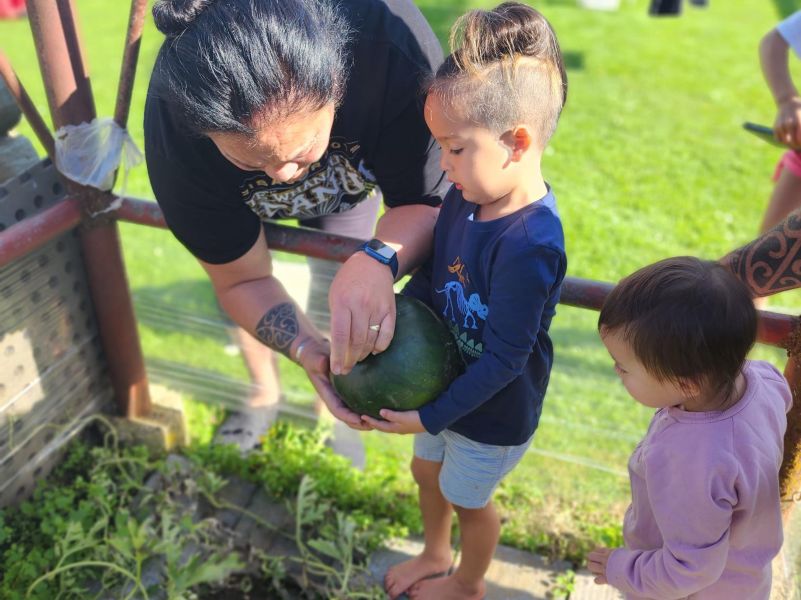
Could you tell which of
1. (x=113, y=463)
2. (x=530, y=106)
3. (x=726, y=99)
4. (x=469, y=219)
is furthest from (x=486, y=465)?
(x=726, y=99)

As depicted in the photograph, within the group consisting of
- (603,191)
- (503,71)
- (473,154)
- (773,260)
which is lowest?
(603,191)

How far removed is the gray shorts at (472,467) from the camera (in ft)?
6.62

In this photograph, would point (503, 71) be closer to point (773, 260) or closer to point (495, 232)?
point (495, 232)

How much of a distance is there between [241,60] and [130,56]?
2.97 ft

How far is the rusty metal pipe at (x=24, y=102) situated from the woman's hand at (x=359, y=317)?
1.18 m

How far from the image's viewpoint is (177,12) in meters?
1.62

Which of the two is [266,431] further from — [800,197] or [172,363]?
[800,197]

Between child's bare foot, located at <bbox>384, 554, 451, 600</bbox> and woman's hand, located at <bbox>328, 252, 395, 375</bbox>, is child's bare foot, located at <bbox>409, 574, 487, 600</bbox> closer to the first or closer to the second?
child's bare foot, located at <bbox>384, 554, 451, 600</bbox>

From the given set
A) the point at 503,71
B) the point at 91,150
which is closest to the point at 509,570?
the point at 503,71

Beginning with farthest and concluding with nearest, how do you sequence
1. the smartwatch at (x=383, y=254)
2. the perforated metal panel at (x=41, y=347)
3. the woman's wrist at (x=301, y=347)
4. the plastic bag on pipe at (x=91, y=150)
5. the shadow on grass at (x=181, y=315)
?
the shadow on grass at (x=181, y=315)
the perforated metal panel at (x=41, y=347)
the plastic bag on pipe at (x=91, y=150)
the woman's wrist at (x=301, y=347)
the smartwatch at (x=383, y=254)

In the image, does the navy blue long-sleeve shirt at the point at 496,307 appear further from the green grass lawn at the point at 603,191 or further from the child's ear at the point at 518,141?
the green grass lawn at the point at 603,191

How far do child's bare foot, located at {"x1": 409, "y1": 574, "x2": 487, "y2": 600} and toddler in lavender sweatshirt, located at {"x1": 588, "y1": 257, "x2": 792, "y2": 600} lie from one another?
34.9 inches

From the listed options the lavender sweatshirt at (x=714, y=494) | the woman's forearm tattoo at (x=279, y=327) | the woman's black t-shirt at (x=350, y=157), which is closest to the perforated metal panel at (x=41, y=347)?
the woman's black t-shirt at (x=350, y=157)

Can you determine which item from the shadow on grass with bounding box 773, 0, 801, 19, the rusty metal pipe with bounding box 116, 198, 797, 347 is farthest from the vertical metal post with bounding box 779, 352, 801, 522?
the shadow on grass with bounding box 773, 0, 801, 19
